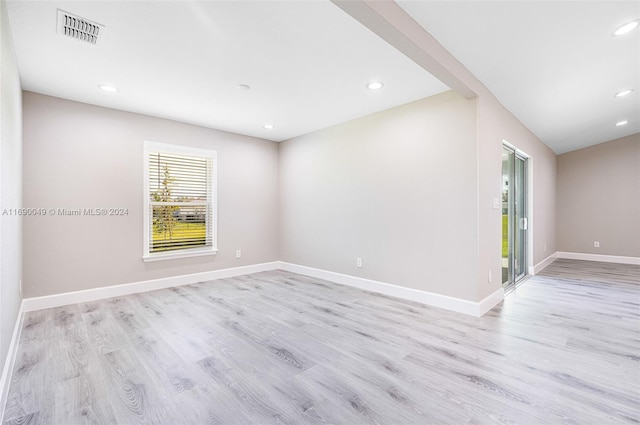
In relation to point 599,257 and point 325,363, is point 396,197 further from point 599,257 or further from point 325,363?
point 599,257

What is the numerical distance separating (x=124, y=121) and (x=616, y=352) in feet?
19.4

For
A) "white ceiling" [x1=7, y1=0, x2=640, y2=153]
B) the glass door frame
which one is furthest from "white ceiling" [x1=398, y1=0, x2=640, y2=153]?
the glass door frame

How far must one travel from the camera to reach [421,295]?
3633 mm

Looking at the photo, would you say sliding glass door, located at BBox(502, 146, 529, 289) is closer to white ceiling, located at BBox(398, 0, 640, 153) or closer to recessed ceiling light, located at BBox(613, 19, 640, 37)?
white ceiling, located at BBox(398, 0, 640, 153)

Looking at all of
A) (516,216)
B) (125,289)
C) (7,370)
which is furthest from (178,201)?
(516,216)

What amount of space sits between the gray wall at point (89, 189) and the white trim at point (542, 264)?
553 centimetres

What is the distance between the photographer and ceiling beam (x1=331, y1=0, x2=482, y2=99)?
1779mm

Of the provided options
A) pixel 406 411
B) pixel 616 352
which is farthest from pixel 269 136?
pixel 616 352

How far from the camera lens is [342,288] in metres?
4.35

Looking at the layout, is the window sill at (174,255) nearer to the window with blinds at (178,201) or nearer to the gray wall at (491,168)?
the window with blinds at (178,201)

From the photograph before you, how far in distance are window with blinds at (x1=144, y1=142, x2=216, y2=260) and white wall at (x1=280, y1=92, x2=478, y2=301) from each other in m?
1.55

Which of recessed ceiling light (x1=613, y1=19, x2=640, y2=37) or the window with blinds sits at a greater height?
recessed ceiling light (x1=613, y1=19, x2=640, y2=37)

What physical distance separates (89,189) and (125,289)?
4.62 feet

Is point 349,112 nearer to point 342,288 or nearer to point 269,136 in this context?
point 269,136
